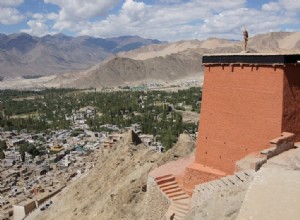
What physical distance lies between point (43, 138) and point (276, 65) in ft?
233

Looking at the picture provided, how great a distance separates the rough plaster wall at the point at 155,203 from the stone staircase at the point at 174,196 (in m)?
0.22

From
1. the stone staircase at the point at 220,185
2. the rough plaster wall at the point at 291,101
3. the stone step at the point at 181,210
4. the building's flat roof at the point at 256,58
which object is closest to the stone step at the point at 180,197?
the stone step at the point at 181,210

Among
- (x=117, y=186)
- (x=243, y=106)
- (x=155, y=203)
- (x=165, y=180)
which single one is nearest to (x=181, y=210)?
(x=155, y=203)

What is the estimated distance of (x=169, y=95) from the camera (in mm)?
125188

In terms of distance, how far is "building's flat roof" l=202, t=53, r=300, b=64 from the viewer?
12.5 meters

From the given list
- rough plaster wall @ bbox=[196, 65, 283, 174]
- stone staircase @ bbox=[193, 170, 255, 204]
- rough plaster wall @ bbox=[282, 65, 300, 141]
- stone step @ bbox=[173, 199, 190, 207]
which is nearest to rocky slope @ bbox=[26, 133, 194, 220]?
stone step @ bbox=[173, 199, 190, 207]

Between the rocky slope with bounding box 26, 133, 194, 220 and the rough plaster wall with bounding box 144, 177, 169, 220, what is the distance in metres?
3.04

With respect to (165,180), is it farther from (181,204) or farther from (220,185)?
(220,185)

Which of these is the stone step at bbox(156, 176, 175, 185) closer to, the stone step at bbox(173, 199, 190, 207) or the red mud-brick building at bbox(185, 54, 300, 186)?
the red mud-brick building at bbox(185, 54, 300, 186)

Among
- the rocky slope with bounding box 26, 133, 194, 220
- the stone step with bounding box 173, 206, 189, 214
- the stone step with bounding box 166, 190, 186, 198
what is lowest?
the rocky slope with bounding box 26, 133, 194, 220

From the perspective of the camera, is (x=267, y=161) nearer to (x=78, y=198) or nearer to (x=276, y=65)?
(x=276, y=65)

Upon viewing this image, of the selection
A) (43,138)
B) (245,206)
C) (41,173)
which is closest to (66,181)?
(41,173)

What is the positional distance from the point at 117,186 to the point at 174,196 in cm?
1009

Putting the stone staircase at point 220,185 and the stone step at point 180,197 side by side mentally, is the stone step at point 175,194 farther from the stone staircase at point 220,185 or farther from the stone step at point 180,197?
the stone staircase at point 220,185
